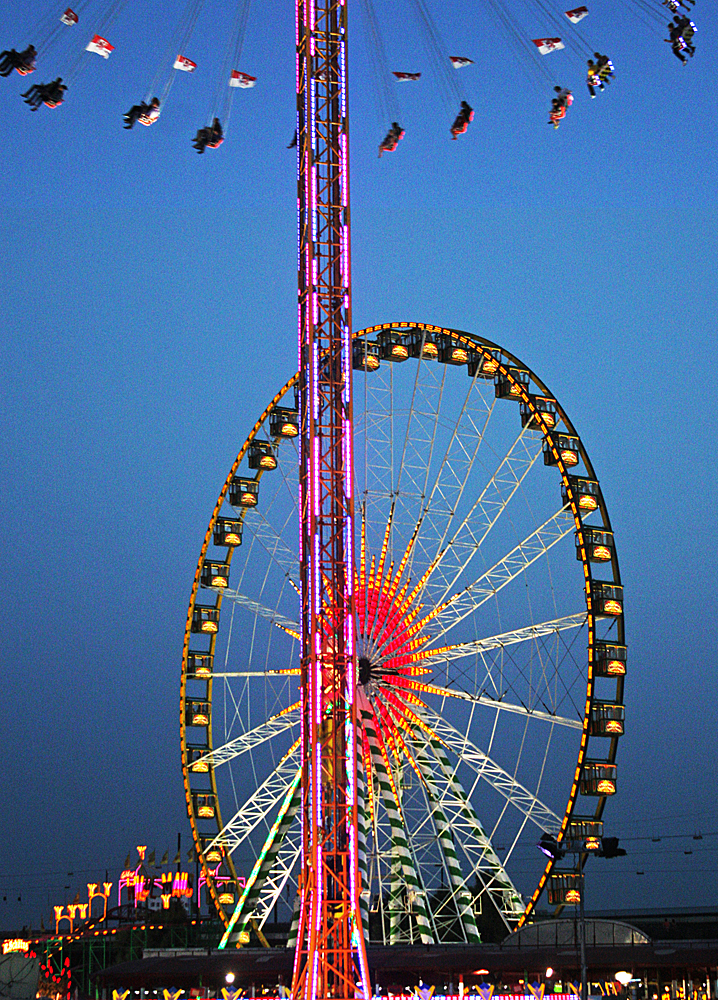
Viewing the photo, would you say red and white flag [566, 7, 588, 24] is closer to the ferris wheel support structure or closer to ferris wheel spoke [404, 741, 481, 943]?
the ferris wheel support structure

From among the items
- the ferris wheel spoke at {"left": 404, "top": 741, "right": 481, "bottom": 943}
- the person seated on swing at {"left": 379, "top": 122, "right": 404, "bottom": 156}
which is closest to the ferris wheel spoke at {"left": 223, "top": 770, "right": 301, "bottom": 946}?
the ferris wheel spoke at {"left": 404, "top": 741, "right": 481, "bottom": 943}

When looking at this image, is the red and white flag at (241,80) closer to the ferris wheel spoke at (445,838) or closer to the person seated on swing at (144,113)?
the person seated on swing at (144,113)

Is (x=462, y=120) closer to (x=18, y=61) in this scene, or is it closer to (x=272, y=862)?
(x=18, y=61)

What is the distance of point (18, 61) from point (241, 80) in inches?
211

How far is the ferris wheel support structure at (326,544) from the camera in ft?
86.5

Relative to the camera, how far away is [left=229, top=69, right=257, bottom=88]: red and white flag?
2836cm

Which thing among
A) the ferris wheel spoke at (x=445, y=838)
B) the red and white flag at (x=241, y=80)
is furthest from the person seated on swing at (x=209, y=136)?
the ferris wheel spoke at (x=445, y=838)

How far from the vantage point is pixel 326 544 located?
92.6 ft

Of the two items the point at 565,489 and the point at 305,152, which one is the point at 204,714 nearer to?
the point at 565,489

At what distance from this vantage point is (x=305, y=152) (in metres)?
29.4

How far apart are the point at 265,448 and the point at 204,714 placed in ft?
34.2

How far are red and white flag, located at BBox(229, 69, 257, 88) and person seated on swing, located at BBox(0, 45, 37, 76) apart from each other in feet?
14.9

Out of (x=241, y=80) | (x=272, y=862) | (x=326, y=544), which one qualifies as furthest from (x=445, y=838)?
(x=241, y=80)

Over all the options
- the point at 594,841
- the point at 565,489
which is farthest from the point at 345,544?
the point at 565,489
